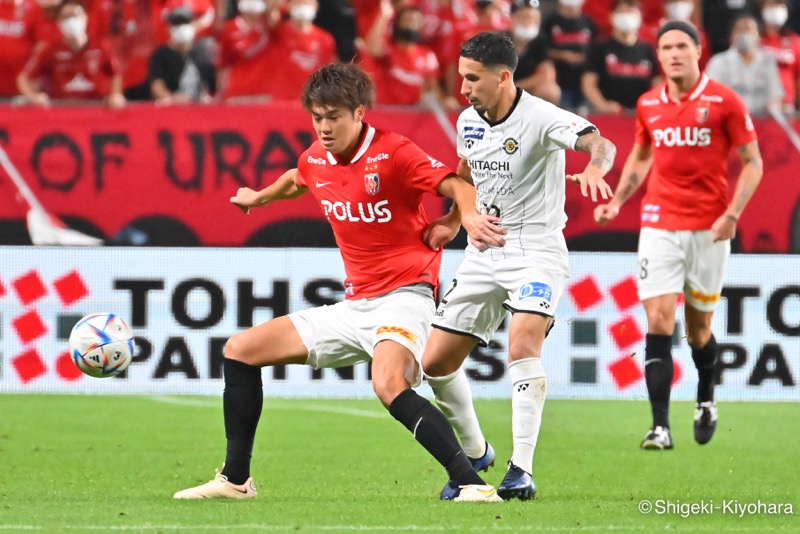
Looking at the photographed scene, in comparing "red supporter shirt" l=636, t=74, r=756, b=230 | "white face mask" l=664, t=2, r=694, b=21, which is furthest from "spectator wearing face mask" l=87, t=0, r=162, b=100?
"red supporter shirt" l=636, t=74, r=756, b=230

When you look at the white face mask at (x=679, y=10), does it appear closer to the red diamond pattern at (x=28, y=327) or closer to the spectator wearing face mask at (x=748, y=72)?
the spectator wearing face mask at (x=748, y=72)

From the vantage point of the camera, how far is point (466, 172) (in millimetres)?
6961

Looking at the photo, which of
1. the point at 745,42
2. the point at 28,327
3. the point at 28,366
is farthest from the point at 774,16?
the point at 28,366

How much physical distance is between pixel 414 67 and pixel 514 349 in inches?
302

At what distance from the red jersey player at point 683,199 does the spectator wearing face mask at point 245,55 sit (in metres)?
5.28

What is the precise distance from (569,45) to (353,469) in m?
7.31

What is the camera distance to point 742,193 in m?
8.56

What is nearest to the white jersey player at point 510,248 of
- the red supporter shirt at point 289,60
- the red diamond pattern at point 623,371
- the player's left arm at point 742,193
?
the player's left arm at point 742,193

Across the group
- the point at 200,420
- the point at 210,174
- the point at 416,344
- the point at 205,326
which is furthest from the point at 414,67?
the point at 416,344

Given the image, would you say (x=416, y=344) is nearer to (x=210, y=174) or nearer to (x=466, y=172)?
(x=466, y=172)

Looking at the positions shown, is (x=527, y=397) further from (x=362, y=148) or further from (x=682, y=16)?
(x=682, y=16)

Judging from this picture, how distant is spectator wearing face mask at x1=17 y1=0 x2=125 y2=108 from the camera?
13203 millimetres

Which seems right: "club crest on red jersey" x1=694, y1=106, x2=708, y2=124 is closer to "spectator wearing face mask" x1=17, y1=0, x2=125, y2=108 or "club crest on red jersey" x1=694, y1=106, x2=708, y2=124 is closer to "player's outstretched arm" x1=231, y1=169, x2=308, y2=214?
"player's outstretched arm" x1=231, y1=169, x2=308, y2=214

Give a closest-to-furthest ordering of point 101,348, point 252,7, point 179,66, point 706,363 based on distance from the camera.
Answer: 1. point 101,348
2. point 706,363
3. point 179,66
4. point 252,7
